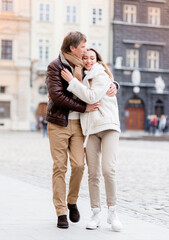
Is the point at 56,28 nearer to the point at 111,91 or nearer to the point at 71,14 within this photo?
the point at 71,14

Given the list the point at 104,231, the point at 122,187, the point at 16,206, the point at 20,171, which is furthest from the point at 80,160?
the point at 20,171

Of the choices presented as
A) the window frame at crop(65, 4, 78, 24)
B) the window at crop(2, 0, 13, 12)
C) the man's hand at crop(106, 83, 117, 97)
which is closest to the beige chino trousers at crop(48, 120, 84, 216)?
the man's hand at crop(106, 83, 117, 97)

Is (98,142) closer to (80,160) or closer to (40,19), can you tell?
(80,160)

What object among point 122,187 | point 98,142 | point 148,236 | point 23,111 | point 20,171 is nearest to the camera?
point 148,236

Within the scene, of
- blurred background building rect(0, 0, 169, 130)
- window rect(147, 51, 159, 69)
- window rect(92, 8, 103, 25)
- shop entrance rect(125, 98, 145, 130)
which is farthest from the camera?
window rect(147, 51, 159, 69)

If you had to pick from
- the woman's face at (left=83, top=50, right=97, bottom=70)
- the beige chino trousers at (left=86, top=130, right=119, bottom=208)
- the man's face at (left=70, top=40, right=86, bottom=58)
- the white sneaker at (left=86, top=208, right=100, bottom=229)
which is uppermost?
the man's face at (left=70, top=40, right=86, bottom=58)

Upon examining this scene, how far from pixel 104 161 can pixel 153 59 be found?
46399 mm

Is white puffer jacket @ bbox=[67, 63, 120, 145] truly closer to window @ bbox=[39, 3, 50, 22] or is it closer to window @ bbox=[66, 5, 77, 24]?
window @ bbox=[39, 3, 50, 22]

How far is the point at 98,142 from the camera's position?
5.93 meters

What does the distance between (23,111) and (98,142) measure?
137 feet

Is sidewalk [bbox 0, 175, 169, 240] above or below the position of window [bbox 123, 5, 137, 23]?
below

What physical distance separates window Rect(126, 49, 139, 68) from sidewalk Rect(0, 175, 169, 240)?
42968 mm

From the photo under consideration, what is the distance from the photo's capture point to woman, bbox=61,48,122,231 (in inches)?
227

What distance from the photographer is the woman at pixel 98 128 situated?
5773 mm
